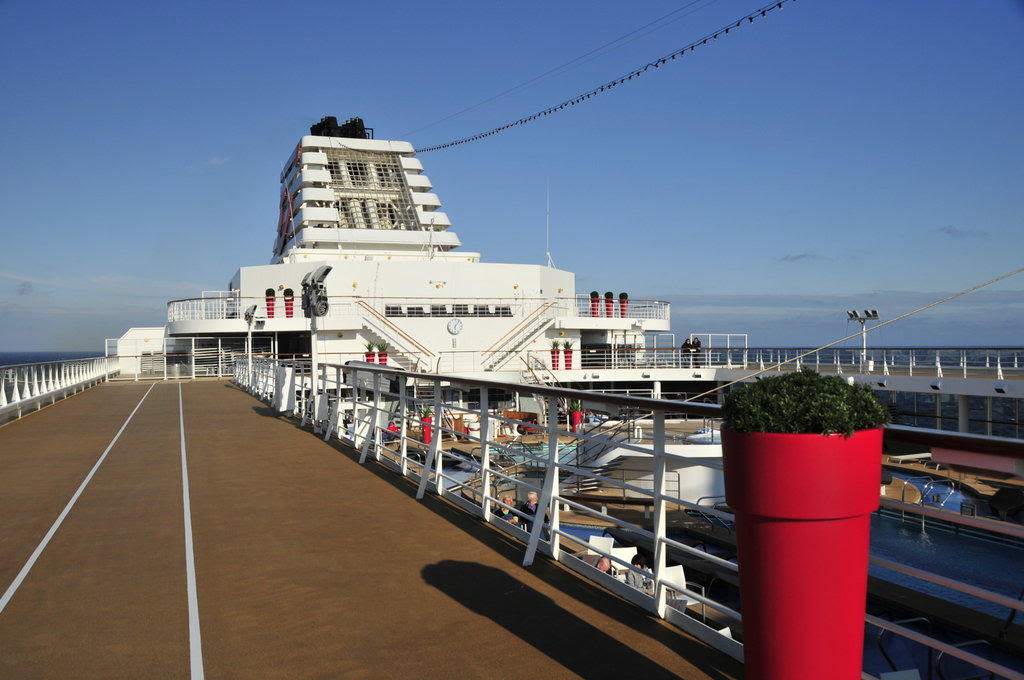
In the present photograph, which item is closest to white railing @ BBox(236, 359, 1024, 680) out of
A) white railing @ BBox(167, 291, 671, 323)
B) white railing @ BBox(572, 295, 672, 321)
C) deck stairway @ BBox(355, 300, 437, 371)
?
deck stairway @ BBox(355, 300, 437, 371)

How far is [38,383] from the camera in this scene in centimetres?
1972

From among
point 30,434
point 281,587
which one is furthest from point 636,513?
point 281,587

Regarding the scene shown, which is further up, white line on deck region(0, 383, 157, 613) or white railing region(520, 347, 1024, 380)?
white railing region(520, 347, 1024, 380)

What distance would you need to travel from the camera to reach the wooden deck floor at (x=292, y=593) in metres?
3.61

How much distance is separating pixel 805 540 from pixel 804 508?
124 millimetres

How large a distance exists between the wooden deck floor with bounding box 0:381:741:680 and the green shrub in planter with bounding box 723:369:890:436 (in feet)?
4.76

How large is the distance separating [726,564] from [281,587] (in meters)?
2.66

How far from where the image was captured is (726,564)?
3.64 m

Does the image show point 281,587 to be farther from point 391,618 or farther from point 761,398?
point 761,398

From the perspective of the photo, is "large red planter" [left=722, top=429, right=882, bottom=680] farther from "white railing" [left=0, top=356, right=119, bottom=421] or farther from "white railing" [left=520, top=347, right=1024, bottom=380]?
"white railing" [left=520, top=347, right=1024, bottom=380]

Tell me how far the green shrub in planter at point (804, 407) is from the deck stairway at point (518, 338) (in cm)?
2739

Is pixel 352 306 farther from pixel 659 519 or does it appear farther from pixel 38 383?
pixel 659 519

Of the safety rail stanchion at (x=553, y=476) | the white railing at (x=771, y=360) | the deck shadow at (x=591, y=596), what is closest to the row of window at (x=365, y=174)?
the white railing at (x=771, y=360)

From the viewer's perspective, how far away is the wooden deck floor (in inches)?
142
